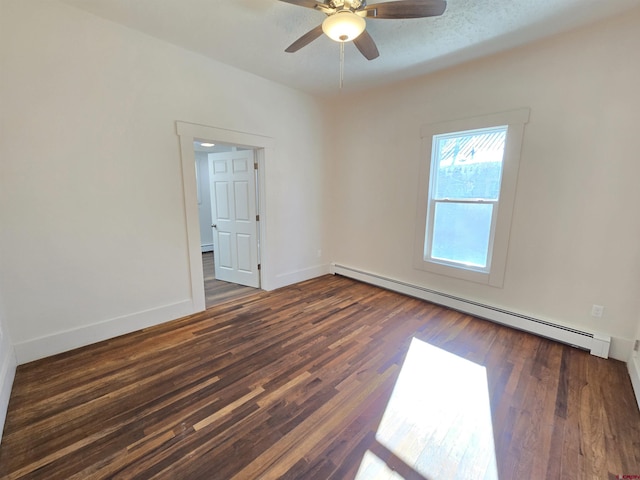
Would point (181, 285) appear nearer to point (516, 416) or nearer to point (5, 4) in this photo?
point (5, 4)

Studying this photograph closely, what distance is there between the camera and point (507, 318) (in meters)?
2.89

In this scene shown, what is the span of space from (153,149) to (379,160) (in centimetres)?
281

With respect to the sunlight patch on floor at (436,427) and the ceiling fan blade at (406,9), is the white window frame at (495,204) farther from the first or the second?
the ceiling fan blade at (406,9)

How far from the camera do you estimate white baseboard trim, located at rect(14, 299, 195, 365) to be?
2.27 meters

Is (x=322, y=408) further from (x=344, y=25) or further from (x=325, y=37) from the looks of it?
(x=325, y=37)

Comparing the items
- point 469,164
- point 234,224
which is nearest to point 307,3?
point 469,164

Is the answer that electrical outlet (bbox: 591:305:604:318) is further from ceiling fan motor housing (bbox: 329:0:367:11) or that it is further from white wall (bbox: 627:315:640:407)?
ceiling fan motor housing (bbox: 329:0:367:11)

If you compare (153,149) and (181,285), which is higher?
(153,149)

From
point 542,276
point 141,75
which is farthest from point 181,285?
point 542,276

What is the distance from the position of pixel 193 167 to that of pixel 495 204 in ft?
10.9

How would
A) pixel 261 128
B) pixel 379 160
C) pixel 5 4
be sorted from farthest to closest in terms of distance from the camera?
pixel 379 160, pixel 261 128, pixel 5 4

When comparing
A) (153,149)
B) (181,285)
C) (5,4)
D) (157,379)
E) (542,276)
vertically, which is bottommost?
(157,379)

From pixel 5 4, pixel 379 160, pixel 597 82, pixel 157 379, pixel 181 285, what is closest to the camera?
pixel 5 4

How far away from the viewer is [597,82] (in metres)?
2.28
